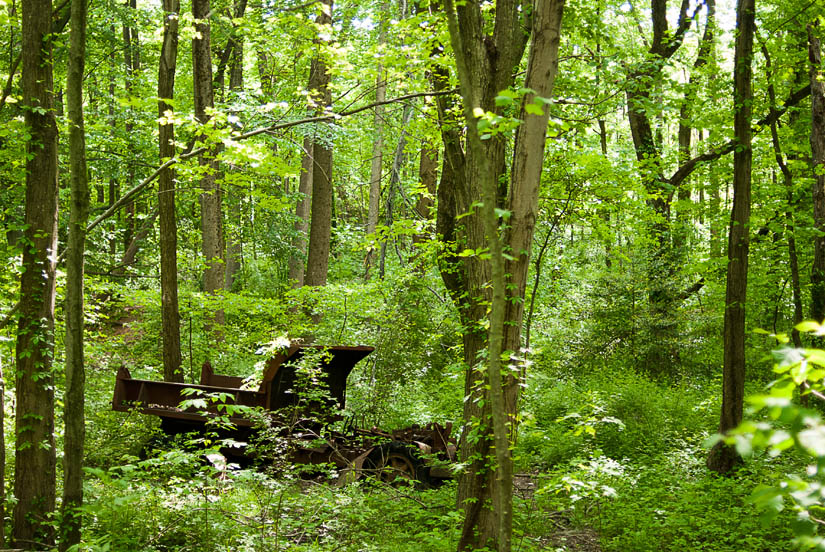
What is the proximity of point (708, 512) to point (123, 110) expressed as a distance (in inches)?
656

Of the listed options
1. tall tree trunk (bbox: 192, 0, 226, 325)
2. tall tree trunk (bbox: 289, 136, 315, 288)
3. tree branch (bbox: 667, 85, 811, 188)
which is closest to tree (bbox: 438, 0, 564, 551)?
tree branch (bbox: 667, 85, 811, 188)

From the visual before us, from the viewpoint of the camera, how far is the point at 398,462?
9398 mm

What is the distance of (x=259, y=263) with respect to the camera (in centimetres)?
2473

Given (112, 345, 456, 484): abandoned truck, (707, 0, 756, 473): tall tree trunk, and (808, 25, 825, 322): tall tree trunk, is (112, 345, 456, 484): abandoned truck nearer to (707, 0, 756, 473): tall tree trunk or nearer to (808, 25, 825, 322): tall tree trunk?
(707, 0, 756, 473): tall tree trunk

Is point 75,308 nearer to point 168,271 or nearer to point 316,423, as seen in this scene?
point 316,423

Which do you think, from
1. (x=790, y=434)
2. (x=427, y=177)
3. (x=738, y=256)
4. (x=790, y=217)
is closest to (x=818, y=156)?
(x=790, y=217)

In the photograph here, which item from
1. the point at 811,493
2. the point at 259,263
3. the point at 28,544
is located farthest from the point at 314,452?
the point at 259,263

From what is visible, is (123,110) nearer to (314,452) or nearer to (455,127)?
(314,452)

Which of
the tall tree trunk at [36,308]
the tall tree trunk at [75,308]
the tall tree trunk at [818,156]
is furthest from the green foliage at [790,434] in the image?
the tall tree trunk at [818,156]

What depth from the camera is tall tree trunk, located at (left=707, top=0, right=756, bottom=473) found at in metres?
8.98

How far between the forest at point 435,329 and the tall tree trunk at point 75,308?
24 millimetres

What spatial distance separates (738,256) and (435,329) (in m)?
6.01

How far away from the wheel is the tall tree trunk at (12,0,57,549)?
166 inches

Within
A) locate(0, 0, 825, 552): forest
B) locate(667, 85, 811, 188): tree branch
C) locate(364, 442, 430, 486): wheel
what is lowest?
locate(364, 442, 430, 486): wheel
